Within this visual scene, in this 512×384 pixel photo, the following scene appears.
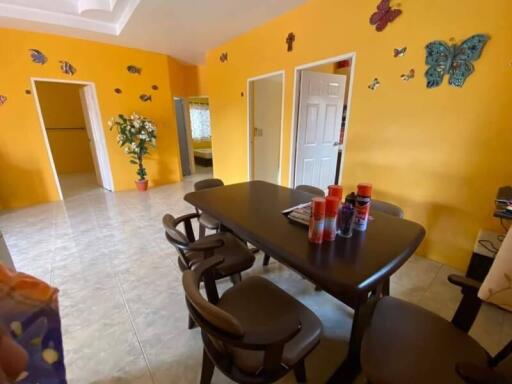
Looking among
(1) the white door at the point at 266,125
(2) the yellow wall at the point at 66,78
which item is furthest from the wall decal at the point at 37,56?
(1) the white door at the point at 266,125

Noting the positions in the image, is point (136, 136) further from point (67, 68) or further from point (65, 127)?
point (65, 127)

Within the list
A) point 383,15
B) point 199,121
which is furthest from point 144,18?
point 199,121

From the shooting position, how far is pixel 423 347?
908mm

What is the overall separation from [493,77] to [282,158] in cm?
225

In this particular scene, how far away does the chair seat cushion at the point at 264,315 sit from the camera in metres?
0.87

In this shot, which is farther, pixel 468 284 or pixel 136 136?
pixel 136 136

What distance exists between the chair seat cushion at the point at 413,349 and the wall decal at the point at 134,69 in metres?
5.06

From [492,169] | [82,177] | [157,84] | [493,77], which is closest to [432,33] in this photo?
[493,77]

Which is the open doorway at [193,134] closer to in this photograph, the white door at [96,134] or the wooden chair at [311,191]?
the white door at [96,134]

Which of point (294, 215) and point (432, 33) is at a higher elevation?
point (432, 33)

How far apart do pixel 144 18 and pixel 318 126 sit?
2.73 metres

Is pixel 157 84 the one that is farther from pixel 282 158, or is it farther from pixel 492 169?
pixel 492 169

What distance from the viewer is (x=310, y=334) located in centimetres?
96

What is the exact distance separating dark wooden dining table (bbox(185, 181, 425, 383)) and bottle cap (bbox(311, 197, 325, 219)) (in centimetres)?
14
